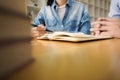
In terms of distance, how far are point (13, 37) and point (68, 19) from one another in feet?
5.34

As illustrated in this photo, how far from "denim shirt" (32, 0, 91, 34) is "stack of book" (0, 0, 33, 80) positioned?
59.2 inches

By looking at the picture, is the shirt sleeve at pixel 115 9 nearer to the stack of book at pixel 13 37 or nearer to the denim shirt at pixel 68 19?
the denim shirt at pixel 68 19

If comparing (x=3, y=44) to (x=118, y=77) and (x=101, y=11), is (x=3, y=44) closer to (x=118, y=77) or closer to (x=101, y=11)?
(x=118, y=77)

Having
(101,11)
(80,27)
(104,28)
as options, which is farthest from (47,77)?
(101,11)

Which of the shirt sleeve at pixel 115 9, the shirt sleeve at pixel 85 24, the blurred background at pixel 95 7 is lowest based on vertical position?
the shirt sleeve at pixel 85 24

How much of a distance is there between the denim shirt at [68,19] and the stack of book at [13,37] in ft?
4.94

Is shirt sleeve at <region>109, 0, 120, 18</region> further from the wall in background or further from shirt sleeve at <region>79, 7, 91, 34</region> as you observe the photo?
the wall in background

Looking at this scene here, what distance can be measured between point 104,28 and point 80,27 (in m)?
0.94

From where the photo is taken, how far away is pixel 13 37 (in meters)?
0.17

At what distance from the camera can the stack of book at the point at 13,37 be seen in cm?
15

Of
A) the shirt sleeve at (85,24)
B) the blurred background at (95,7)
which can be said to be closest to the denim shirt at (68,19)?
the shirt sleeve at (85,24)

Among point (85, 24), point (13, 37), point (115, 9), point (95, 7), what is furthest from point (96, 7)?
point (13, 37)

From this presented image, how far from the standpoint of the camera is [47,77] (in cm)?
16

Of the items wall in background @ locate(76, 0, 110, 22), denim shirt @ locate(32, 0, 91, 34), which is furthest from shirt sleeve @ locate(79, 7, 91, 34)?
wall in background @ locate(76, 0, 110, 22)
